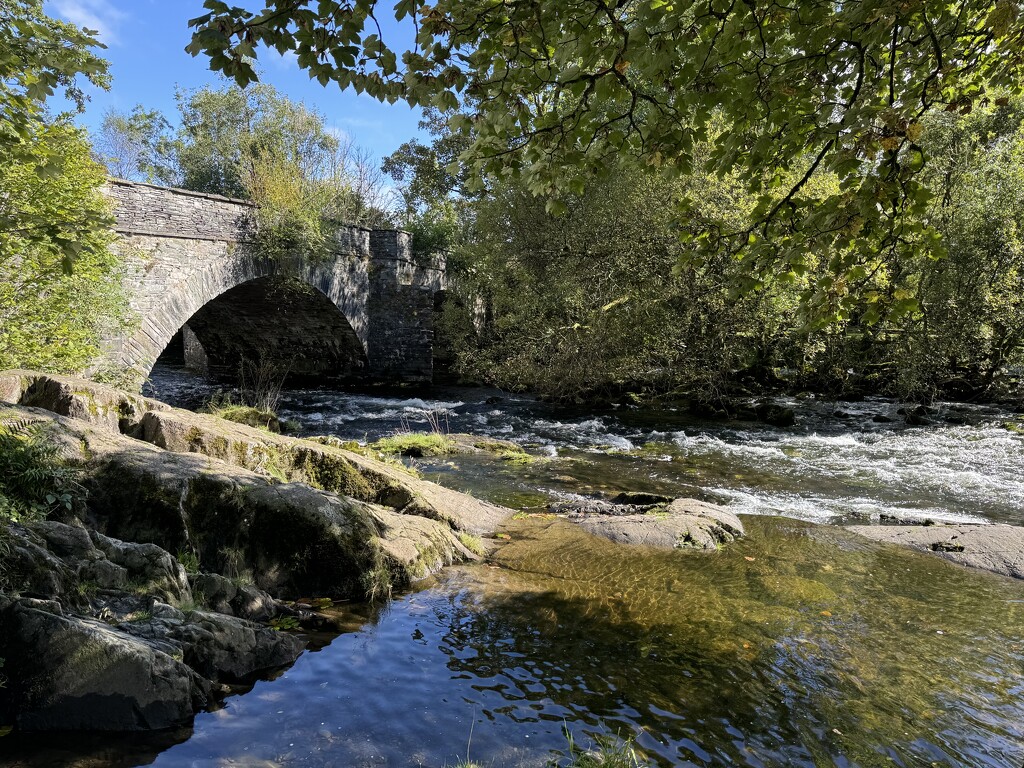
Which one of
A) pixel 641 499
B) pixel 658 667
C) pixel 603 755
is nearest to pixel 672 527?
pixel 641 499

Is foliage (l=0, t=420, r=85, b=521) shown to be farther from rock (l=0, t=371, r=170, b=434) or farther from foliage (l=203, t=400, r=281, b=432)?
foliage (l=203, t=400, r=281, b=432)

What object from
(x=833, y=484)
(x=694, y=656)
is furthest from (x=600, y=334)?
(x=694, y=656)

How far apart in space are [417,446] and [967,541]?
742 cm

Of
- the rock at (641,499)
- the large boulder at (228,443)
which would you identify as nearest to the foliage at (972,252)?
the rock at (641,499)

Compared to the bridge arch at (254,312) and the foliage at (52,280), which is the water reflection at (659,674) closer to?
the foliage at (52,280)

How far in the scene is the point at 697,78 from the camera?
11.2ft

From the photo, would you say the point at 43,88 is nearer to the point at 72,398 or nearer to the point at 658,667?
the point at 72,398

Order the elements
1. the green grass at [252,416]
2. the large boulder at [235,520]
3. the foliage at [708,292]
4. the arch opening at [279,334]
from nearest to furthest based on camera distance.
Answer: the large boulder at [235,520], the green grass at [252,416], the foliage at [708,292], the arch opening at [279,334]

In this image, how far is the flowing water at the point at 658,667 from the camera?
2.79 meters

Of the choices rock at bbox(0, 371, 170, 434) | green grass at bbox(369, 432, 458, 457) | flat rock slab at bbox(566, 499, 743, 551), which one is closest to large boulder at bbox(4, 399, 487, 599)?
rock at bbox(0, 371, 170, 434)

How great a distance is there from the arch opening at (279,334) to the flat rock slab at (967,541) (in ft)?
52.2

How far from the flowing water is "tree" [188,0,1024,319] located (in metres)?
2.08

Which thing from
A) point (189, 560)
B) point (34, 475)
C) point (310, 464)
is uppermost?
point (34, 475)

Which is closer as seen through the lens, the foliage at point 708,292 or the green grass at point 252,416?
the green grass at point 252,416
